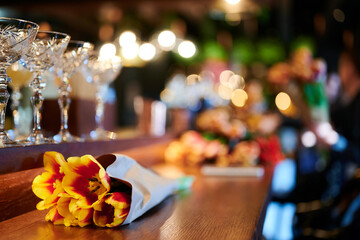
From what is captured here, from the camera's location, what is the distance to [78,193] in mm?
833

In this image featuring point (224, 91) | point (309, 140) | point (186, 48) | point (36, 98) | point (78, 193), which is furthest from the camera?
point (224, 91)

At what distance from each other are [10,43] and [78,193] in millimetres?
381

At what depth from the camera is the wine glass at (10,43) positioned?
85cm

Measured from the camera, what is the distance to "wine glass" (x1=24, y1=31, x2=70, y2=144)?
103 centimetres

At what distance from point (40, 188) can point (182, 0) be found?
178 inches

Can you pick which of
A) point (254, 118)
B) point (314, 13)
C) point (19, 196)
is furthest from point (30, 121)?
point (314, 13)

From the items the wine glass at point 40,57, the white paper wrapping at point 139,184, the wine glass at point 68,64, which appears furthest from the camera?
the wine glass at point 68,64

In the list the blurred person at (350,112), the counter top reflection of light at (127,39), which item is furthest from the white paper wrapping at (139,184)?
the counter top reflection of light at (127,39)

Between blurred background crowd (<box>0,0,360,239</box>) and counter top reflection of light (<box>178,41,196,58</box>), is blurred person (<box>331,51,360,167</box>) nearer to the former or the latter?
blurred background crowd (<box>0,0,360,239</box>)

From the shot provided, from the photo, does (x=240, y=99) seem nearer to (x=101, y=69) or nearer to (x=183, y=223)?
(x=101, y=69)

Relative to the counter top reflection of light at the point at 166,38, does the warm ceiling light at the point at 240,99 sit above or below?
below

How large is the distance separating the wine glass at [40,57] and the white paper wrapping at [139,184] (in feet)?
0.89

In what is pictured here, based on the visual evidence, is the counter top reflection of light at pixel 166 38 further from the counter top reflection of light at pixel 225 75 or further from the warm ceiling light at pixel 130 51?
the counter top reflection of light at pixel 225 75

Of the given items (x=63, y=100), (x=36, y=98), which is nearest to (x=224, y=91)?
(x=63, y=100)
